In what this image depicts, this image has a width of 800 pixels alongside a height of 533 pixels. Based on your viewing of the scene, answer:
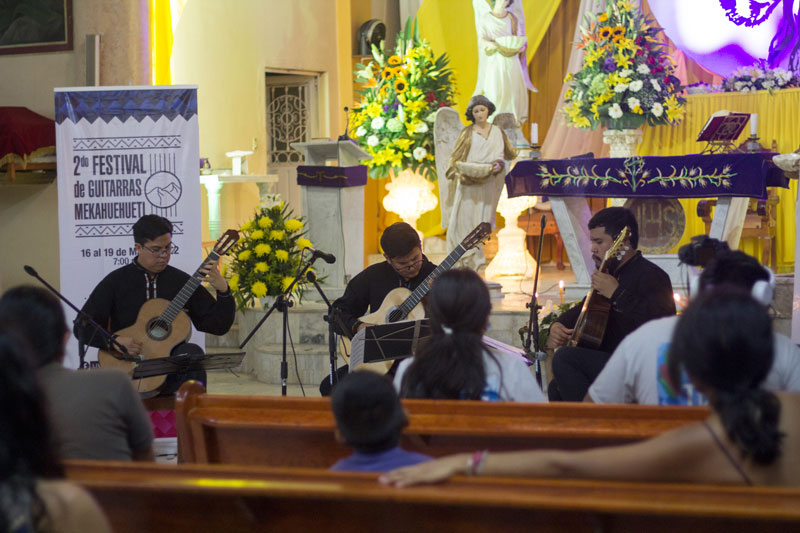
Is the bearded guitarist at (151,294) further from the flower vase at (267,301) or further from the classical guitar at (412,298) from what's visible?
the flower vase at (267,301)

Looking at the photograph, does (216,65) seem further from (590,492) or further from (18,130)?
(590,492)

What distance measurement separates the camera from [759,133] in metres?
9.49

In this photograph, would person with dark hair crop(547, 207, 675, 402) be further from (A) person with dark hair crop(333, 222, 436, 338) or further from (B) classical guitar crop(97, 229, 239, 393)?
(B) classical guitar crop(97, 229, 239, 393)

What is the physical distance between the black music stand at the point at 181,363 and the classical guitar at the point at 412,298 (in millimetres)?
771

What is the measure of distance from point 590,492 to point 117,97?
5.17m

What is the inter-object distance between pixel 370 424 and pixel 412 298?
2598 millimetres

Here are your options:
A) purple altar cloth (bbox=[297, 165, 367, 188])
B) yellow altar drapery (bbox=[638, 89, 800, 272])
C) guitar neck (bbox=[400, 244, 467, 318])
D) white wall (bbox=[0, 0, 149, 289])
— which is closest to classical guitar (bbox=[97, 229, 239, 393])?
guitar neck (bbox=[400, 244, 467, 318])

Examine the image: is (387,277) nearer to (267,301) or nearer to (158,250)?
(158,250)

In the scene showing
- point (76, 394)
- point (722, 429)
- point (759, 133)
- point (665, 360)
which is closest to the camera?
point (722, 429)

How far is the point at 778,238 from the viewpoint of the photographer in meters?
9.29

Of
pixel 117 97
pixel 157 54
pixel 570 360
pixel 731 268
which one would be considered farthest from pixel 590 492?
pixel 157 54

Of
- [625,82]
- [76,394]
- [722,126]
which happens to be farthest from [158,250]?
[722,126]

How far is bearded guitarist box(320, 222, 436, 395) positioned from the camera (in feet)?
15.7

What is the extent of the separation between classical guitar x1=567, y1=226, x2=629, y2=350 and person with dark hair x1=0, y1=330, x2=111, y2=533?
311 cm
